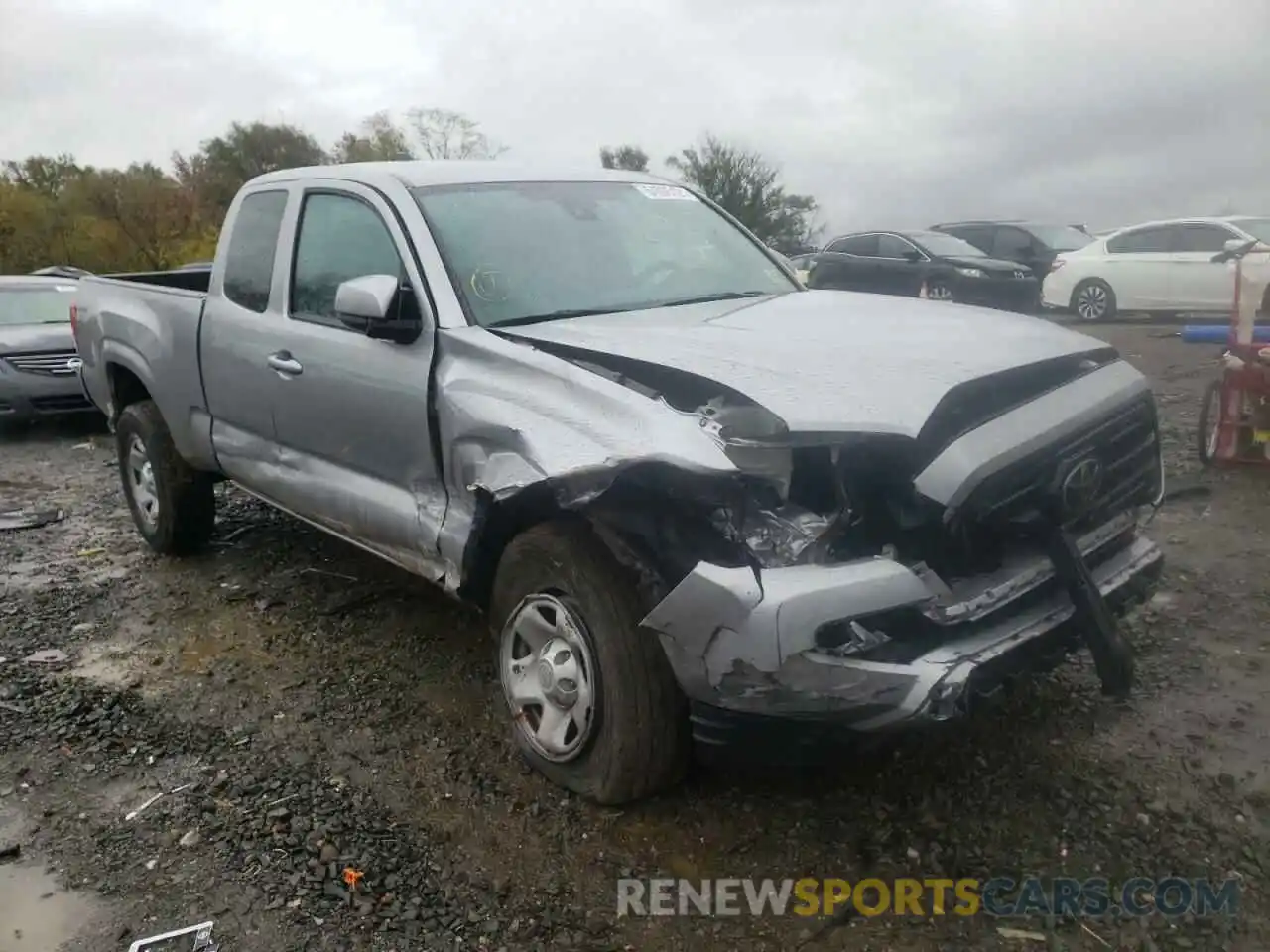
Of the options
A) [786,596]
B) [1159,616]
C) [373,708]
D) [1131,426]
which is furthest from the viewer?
[1159,616]

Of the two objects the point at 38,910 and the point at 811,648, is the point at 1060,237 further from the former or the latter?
the point at 38,910

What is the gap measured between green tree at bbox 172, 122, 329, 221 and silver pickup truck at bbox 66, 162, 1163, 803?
119 ft

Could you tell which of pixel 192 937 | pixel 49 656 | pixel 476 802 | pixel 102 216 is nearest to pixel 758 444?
pixel 476 802

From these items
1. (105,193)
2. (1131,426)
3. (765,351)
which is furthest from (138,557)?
(105,193)

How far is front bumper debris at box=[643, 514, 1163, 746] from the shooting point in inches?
96.7

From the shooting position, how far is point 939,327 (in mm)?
3398

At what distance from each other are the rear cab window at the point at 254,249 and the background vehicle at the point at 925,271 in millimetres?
10403

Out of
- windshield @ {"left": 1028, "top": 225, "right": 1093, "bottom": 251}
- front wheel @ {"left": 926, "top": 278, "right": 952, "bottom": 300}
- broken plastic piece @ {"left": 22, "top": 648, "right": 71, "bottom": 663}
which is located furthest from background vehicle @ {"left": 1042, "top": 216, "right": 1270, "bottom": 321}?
broken plastic piece @ {"left": 22, "top": 648, "right": 71, "bottom": 663}

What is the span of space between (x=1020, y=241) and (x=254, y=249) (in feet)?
50.6

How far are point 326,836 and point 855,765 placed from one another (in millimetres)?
1576

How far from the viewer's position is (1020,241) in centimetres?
1753

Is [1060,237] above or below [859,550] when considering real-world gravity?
above

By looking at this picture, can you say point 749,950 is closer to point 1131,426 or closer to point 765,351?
point 765,351

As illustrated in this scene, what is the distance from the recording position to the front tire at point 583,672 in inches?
110
